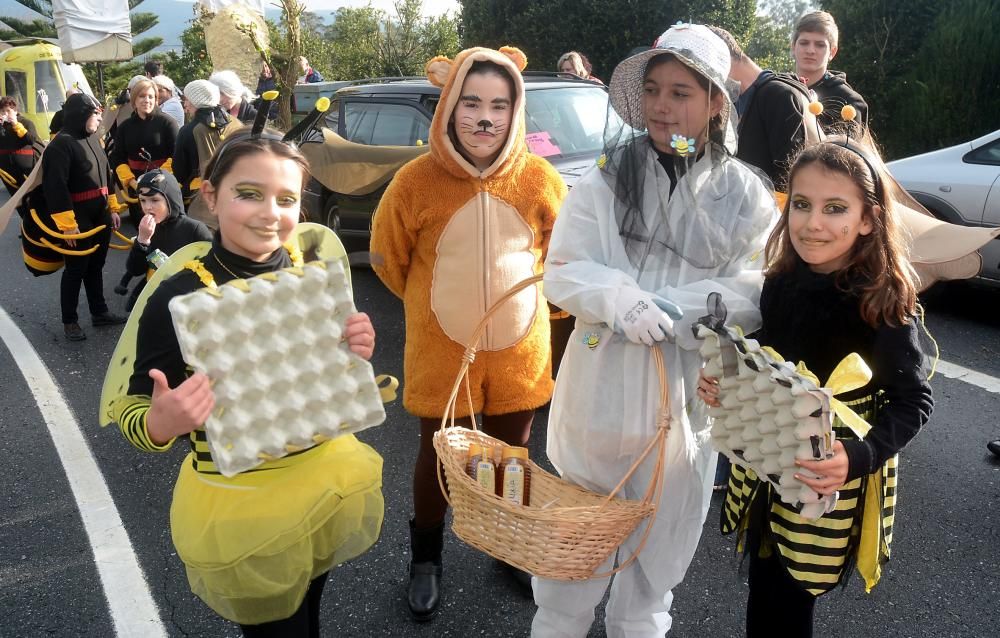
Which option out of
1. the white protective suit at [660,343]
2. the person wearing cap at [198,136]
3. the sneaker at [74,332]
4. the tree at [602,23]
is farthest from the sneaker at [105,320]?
the tree at [602,23]

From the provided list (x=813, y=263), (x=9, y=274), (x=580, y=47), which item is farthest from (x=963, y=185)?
(x=9, y=274)

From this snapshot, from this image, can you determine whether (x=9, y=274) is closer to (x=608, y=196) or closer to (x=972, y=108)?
(x=608, y=196)

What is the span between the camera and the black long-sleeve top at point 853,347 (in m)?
1.77

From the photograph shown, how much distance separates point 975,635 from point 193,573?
253 centimetres

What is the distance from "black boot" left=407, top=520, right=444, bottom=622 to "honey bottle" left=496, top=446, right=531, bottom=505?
23.4 inches

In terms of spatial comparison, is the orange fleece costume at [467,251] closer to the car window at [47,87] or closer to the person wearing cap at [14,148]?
the person wearing cap at [14,148]

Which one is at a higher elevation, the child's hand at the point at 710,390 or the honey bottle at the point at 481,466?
the child's hand at the point at 710,390

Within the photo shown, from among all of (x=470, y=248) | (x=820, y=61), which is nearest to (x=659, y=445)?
(x=470, y=248)

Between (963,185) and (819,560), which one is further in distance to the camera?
(963,185)

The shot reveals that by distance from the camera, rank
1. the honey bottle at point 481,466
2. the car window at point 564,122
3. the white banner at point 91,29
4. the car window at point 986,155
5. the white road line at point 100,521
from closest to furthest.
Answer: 1. the honey bottle at point 481,466
2. the white road line at point 100,521
3. the car window at point 564,122
4. the car window at point 986,155
5. the white banner at point 91,29

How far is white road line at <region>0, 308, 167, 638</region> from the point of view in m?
2.77

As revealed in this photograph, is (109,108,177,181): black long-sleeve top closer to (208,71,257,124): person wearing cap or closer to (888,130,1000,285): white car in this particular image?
(208,71,257,124): person wearing cap

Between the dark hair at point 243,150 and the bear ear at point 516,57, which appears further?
the bear ear at point 516,57

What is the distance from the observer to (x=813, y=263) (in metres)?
1.90
